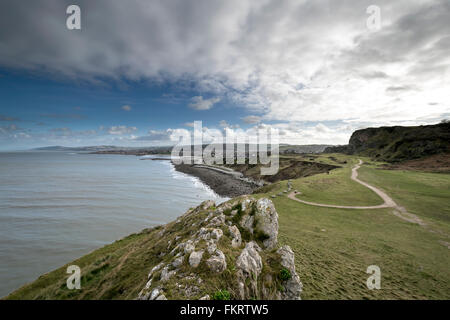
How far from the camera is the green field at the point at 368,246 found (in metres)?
10.4

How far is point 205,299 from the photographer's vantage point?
5891mm

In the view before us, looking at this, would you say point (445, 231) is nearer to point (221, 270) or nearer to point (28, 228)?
point (221, 270)

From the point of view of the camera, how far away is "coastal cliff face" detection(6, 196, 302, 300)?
6.45 m

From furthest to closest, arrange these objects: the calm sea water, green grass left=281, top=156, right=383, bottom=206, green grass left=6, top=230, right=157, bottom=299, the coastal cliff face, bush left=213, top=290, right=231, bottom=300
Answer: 1. green grass left=281, top=156, right=383, bottom=206
2. the calm sea water
3. green grass left=6, top=230, right=157, bottom=299
4. the coastal cliff face
5. bush left=213, top=290, right=231, bottom=300

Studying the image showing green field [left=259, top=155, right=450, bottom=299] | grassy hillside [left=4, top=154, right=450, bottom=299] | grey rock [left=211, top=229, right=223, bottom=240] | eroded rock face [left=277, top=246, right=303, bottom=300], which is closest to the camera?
eroded rock face [left=277, top=246, right=303, bottom=300]

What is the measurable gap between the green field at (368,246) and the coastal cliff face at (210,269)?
13.1 feet

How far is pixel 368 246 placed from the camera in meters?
15.2

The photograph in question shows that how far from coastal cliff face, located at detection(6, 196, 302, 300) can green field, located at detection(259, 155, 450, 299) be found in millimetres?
3992

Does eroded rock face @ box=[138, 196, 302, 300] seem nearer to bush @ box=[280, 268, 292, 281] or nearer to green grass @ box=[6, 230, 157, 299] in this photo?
bush @ box=[280, 268, 292, 281]

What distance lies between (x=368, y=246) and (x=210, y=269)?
16.2 metres

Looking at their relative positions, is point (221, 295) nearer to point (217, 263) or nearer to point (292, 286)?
point (217, 263)

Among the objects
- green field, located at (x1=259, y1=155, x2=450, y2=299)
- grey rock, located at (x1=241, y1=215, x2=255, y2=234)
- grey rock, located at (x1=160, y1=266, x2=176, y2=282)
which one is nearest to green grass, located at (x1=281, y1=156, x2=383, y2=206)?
green field, located at (x1=259, y1=155, x2=450, y2=299)

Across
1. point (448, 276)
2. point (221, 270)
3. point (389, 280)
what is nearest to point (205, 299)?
point (221, 270)

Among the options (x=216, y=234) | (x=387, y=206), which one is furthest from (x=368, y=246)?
(x=216, y=234)
